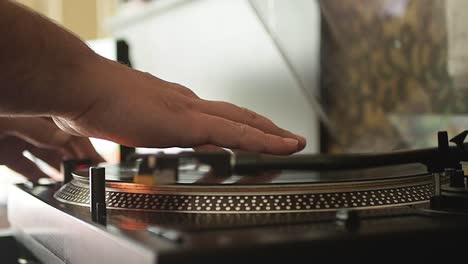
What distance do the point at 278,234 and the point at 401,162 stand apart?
0.92 ft

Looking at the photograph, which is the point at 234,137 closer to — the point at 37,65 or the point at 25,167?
the point at 37,65

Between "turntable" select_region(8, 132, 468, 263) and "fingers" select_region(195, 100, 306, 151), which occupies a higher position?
"fingers" select_region(195, 100, 306, 151)

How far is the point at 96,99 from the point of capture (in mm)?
586

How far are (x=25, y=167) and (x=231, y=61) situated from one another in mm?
709

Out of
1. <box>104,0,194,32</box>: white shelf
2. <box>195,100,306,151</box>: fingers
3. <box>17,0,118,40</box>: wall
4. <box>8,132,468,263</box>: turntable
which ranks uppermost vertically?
<box>17,0,118,40</box>: wall

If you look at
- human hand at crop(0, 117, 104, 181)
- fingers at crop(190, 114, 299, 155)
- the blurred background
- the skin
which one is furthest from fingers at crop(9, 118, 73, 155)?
fingers at crop(190, 114, 299, 155)

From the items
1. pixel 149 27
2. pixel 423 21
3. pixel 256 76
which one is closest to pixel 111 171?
pixel 423 21

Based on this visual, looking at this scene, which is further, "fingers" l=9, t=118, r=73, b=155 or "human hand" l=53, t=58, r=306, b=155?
"fingers" l=9, t=118, r=73, b=155

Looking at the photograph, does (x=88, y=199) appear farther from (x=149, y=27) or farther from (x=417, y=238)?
(x=149, y=27)

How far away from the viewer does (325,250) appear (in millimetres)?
405

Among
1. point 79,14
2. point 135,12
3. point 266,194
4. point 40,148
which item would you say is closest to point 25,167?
point 40,148

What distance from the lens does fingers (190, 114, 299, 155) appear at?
628 millimetres

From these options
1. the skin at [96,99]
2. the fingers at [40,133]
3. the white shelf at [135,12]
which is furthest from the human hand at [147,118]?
the white shelf at [135,12]

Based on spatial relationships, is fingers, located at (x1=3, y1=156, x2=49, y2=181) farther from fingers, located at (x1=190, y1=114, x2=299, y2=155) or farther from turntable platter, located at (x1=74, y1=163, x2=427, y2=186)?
fingers, located at (x1=190, y1=114, x2=299, y2=155)
